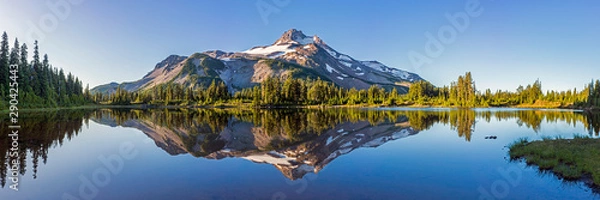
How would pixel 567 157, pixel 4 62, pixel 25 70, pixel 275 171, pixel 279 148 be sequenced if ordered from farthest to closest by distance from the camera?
pixel 25 70 → pixel 4 62 → pixel 279 148 → pixel 567 157 → pixel 275 171

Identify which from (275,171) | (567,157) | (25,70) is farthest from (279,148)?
(25,70)

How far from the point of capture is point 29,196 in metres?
11.6

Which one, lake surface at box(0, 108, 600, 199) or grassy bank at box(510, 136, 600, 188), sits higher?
grassy bank at box(510, 136, 600, 188)

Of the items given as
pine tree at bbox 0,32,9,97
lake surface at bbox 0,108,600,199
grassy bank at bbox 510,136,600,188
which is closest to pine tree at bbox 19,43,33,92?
pine tree at bbox 0,32,9,97

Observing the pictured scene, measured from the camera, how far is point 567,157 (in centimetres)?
1633

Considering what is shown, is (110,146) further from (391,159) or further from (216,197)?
(391,159)

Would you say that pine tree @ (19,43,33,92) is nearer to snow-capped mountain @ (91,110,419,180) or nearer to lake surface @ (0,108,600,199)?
lake surface @ (0,108,600,199)

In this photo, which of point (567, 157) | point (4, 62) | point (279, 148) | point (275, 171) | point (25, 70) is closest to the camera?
point (275, 171)

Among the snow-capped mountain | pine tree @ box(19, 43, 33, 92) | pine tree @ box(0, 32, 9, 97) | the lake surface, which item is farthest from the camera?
pine tree @ box(19, 43, 33, 92)

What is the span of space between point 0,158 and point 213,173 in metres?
11.9

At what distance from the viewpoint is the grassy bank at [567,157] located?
13.9 metres

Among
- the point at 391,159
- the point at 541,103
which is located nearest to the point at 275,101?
the point at 541,103

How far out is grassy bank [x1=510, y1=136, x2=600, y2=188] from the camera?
545 inches

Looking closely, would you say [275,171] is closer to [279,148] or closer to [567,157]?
[279,148]
